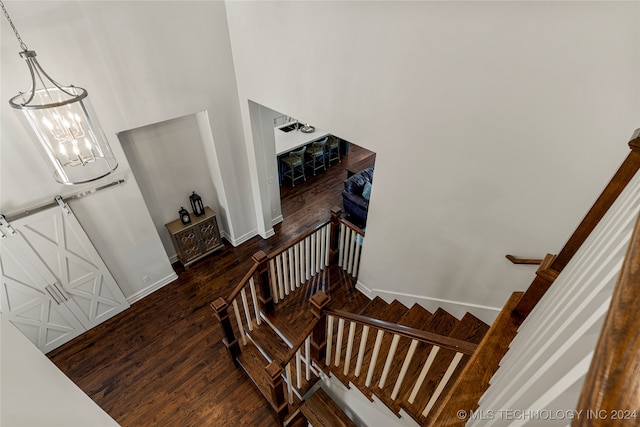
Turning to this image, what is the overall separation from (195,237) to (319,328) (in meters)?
2.90

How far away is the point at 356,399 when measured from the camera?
282 cm

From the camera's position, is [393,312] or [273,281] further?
[273,281]

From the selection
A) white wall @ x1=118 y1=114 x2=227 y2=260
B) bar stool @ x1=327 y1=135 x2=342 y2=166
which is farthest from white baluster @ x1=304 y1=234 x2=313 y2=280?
bar stool @ x1=327 y1=135 x2=342 y2=166

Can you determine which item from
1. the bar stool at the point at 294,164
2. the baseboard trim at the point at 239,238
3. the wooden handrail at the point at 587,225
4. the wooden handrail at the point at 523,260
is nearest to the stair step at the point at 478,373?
the wooden handrail at the point at 587,225

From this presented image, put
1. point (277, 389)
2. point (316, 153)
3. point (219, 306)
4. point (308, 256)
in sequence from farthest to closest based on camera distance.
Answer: point (316, 153), point (308, 256), point (219, 306), point (277, 389)

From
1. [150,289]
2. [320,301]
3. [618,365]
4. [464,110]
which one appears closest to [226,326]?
[320,301]

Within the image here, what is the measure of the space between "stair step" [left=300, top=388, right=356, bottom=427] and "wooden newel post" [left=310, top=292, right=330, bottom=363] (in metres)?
0.42

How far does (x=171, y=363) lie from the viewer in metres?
3.72

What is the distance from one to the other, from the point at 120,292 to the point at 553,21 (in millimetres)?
5186

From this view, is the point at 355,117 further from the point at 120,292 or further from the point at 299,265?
the point at 120,292

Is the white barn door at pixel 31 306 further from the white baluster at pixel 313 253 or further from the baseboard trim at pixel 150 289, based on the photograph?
the white baluster at pixel 313 253

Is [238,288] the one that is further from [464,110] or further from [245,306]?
[464,110]

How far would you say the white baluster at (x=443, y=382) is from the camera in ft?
5.86

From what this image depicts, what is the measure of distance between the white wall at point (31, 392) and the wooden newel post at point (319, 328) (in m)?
1.72
